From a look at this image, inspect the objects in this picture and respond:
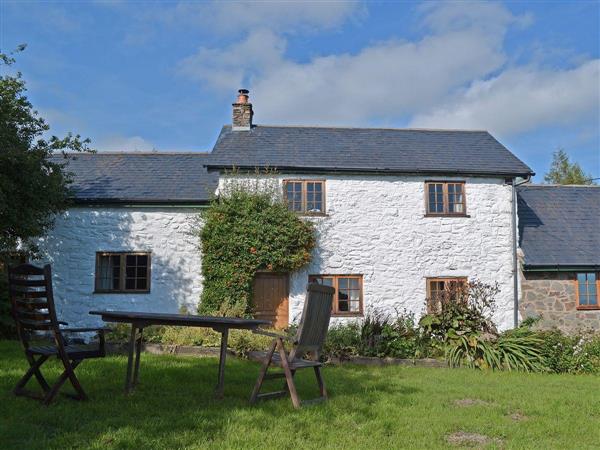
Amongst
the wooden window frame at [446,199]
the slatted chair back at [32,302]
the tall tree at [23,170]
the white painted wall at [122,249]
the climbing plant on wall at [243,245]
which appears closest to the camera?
Answer: the slatted chair back at [32,302]

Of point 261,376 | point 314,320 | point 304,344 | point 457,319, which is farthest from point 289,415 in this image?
point 457,319

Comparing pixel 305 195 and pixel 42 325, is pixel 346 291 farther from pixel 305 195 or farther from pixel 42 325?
pixel 42 325

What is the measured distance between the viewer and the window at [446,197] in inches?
603

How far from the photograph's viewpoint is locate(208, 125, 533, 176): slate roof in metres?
15.1

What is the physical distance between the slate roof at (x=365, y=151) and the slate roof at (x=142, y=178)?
1021 millimetres

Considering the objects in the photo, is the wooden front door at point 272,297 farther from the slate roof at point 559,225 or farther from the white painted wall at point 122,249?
the slate roof at point 559,225

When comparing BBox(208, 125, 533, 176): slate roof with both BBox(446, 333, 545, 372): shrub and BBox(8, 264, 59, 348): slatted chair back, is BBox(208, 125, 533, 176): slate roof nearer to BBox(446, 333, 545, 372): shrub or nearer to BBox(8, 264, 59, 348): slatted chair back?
BBox(446, 333, 545, 372): shrub

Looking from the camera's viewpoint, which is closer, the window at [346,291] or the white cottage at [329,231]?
the white cottage at [329,231]

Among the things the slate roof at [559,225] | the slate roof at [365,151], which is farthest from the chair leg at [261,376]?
the slate roof at [559,225]

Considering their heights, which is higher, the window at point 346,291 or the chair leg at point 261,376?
the window at point 346,291

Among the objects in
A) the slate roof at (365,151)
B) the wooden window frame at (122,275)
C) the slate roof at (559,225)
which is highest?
the slate roof at (365,151)

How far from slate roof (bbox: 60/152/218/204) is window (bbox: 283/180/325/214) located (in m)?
2.09

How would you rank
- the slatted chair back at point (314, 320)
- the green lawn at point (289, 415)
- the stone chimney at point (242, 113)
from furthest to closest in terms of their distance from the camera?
the stone chimney at point (242, 113) → the slatted chair back at point (314, 320) → the green lawn at point (289, 415)

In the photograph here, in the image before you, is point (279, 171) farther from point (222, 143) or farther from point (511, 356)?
point (511, 356)
